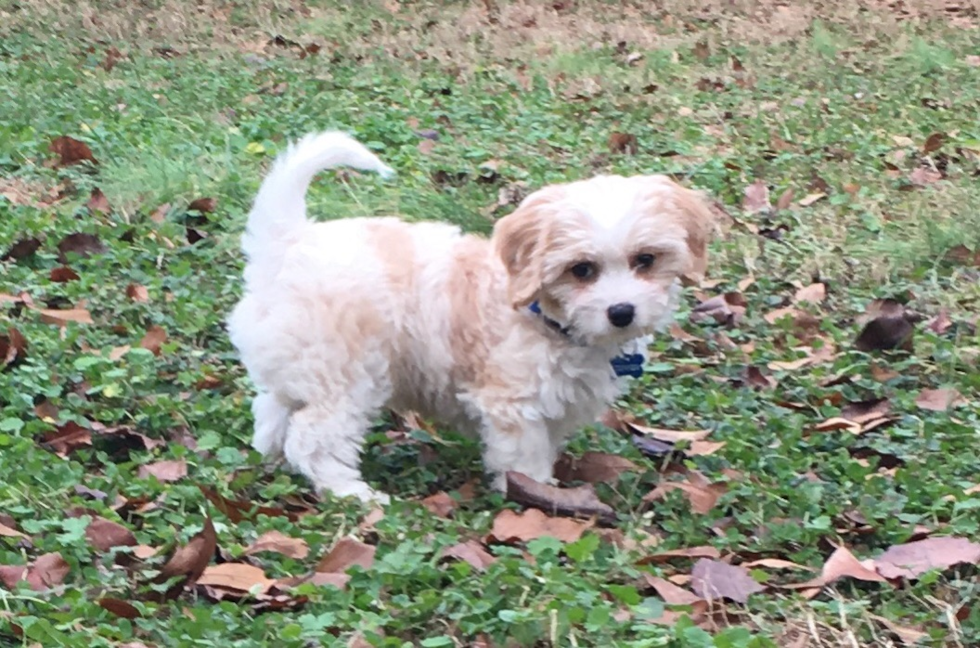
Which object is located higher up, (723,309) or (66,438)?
(66,438)

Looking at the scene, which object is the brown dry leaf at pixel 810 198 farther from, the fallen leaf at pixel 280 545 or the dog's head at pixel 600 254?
the fallen leaf at pixel 280 545

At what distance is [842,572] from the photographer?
2891 mm

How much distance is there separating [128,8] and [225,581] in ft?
33.6

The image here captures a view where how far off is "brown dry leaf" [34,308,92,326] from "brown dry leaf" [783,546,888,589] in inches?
116

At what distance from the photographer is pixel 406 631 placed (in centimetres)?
263

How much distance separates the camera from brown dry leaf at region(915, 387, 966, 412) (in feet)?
13.1

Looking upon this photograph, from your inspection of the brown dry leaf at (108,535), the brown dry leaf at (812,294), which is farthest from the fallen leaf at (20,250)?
the brown dry leaf at (812,294)

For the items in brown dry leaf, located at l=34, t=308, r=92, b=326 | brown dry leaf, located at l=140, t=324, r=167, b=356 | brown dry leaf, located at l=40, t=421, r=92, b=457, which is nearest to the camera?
brown dry leaf, located at l=40, t=421, r=92, b=457

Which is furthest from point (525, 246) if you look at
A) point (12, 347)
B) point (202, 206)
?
point (202, 206)

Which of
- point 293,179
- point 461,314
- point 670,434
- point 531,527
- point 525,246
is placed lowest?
point 670,434

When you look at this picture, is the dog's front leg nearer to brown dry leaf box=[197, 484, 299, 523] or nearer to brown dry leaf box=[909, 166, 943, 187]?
brown dry leaf box=[197, 484, 299, 523]

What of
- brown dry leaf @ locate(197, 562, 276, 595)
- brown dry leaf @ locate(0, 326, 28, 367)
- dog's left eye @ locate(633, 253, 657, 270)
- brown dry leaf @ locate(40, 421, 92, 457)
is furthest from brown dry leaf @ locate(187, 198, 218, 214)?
brown dry leaf @ locate(197, 562, 276, 595)

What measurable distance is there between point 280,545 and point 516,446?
0.84m

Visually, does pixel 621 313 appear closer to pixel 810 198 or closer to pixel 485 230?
pixel 485 230
